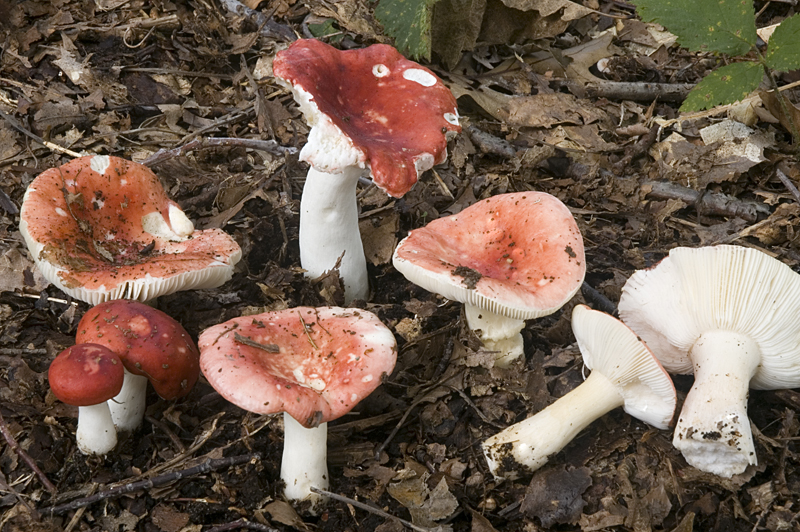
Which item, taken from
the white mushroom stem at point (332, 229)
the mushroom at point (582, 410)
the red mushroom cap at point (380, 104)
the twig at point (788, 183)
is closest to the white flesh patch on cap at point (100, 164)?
the white mushroom stem at point (332, 229)

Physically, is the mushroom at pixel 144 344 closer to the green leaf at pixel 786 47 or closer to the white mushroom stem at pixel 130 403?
the white mushroom stem at pixel 130 403

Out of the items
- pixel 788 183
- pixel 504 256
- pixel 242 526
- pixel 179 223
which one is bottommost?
pixel 242 526

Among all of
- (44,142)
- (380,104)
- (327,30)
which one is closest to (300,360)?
(380,104)

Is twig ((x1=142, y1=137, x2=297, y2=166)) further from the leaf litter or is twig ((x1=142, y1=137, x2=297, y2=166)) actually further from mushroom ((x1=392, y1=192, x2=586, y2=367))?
mushroom ((x1=392, y1=192, x2=586, y2=367))

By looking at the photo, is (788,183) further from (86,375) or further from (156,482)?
(86,375)

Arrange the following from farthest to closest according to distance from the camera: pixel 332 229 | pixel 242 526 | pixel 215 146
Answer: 1. pixel 215 146
2. pixel 332 229
3. pixel 242 526

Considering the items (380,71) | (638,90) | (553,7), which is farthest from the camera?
(553,7)
